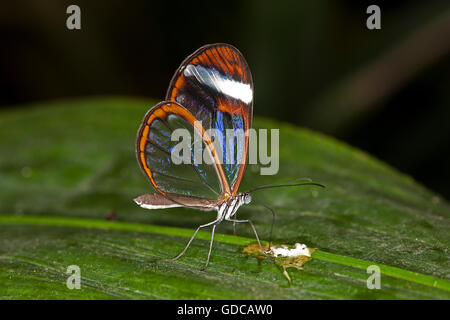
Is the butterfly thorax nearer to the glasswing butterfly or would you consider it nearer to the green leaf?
the glasswing butterfly

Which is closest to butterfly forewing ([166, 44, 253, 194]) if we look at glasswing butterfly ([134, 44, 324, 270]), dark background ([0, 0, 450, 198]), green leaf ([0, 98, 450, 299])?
glasswing butterfly ([134, 44, 324, 270])

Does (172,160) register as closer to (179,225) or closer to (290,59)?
(179,225)

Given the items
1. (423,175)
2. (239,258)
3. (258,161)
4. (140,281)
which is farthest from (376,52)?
(140,281)

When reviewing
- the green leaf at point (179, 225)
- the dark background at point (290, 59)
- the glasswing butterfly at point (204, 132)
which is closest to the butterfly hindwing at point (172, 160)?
the glasswing butterfly at point (204, 132)

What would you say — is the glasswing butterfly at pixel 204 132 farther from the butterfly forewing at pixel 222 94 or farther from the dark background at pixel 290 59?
the dark background at pixel 290 59
